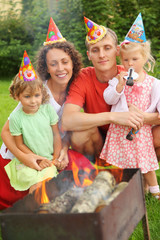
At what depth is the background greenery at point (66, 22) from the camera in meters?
6.50

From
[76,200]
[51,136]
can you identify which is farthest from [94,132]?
[76,200]

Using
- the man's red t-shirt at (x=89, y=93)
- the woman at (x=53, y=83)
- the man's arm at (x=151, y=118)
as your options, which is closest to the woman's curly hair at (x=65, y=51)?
the woman at (x=53, y=83)

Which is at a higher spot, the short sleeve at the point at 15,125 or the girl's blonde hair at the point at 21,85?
the girl's blonde hair at the point at 21,85

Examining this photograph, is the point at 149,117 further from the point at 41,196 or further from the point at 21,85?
the point at 41,196

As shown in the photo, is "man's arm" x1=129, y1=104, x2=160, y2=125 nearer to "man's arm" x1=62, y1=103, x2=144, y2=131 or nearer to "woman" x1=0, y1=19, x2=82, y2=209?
"man's arm" x1=62, y1=103, x2=144, y2=131

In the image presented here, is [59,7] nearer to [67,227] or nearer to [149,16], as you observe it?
[149,16]

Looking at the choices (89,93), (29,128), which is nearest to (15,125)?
(29,128)

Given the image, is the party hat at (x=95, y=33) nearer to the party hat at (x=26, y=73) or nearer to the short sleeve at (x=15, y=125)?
the party hat at (x=26, y=73)

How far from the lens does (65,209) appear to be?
6.15 feet

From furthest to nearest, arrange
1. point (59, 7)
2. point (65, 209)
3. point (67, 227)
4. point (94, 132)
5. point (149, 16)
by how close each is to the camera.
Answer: point (149, 16)
point (59, 7)
point (94, 132)
point (65, 209)
point (67, 227)

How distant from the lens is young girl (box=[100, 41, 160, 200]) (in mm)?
2859

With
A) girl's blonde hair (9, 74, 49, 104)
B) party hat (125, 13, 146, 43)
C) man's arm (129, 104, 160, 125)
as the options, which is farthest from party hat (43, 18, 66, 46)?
man's arm (129, 104, 160, 125)

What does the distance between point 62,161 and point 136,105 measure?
74cm

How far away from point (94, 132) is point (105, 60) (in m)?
0.61
